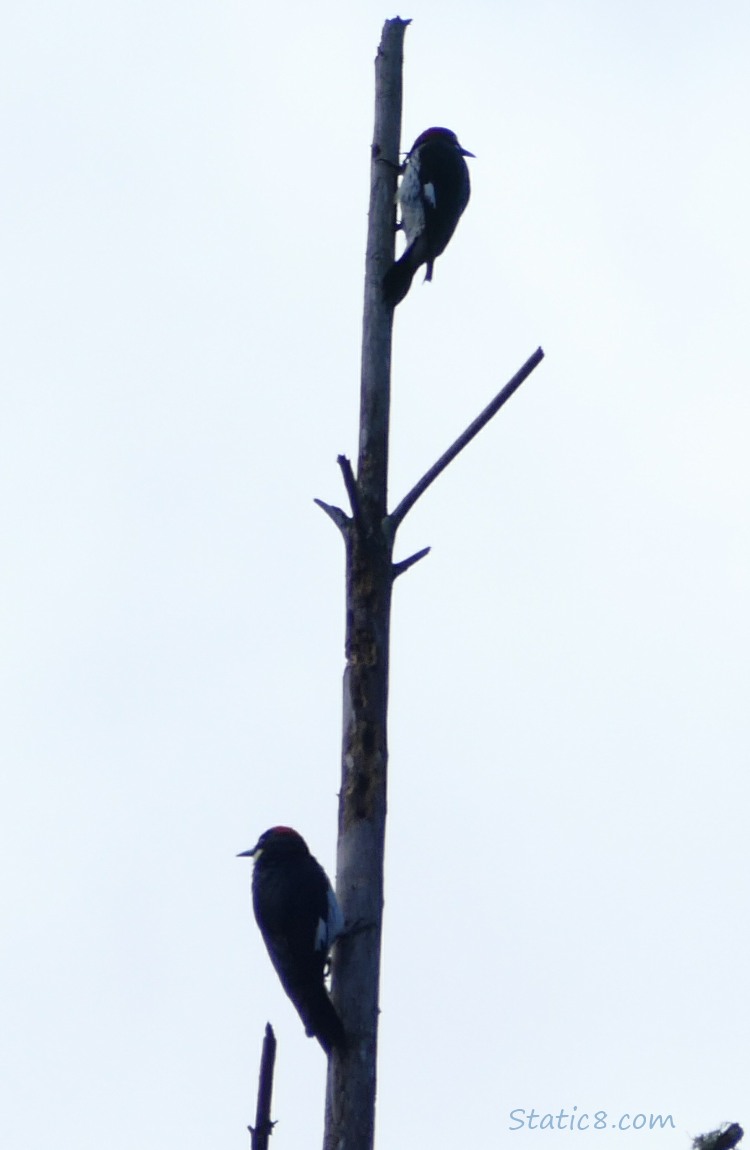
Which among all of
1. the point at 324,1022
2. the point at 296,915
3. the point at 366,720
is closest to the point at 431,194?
the point at 296,915

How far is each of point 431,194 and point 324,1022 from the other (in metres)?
4.06

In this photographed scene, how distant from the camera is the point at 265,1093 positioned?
3.52m

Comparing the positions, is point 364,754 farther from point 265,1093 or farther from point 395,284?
point 395,284

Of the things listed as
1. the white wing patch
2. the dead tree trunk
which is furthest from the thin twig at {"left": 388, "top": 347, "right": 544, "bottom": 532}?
the white wing patch

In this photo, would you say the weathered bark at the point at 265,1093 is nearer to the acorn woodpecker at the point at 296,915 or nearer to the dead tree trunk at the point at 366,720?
the dead tree trunk at the point at 366,720

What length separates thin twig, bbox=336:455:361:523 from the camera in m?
4.71

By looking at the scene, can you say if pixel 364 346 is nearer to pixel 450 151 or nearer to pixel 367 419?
pixel 367 419

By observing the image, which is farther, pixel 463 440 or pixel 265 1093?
pixel 463 440

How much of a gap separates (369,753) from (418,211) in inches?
122

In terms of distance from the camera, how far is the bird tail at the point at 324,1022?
4.54 meters

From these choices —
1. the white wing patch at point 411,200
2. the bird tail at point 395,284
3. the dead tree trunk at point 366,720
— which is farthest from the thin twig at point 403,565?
the white wing patch at point 411,200

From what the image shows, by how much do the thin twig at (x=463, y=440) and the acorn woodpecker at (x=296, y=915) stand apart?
1146mm

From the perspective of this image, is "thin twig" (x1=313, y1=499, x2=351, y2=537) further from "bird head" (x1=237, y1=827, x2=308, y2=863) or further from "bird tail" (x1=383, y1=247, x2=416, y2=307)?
"bird head" (x1=237, y1=827, x2=308, y2=863)

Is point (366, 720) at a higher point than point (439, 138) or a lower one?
lower
